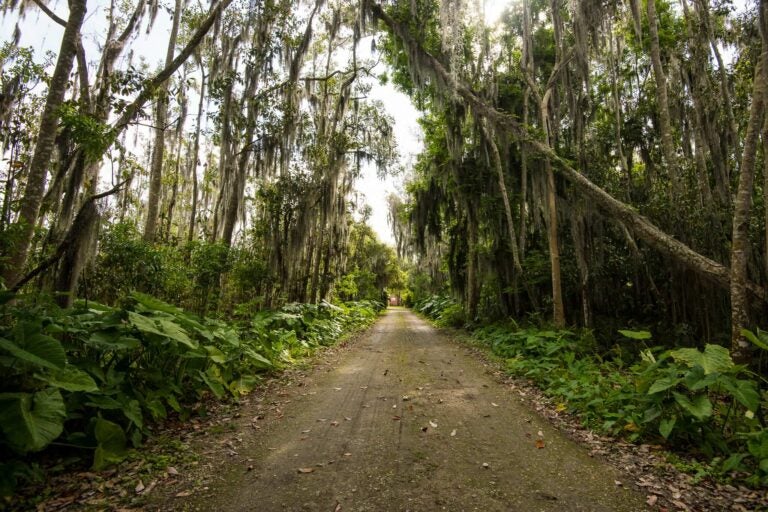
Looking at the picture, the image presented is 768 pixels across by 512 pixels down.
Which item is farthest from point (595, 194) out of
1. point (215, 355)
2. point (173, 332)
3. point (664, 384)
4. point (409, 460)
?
point (173, 332)

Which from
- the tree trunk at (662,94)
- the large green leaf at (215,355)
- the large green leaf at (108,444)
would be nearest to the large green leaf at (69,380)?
the large green leaf at (108,444)

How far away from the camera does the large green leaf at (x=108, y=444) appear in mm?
2908

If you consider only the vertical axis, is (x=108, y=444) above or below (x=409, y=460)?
above

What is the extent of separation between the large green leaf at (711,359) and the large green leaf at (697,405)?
0.86ft

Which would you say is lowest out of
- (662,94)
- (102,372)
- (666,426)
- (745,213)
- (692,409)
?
(666,426)

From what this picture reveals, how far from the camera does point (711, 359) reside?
3.55m

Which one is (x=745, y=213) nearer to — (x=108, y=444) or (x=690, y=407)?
(x=690, y=407)

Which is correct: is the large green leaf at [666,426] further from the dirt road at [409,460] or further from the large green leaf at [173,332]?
the large green leaf at [173,332]

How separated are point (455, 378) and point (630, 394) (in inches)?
108

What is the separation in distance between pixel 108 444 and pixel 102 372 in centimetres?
62

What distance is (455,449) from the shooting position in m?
3.47

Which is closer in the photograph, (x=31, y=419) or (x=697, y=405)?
(x=31, y=419)

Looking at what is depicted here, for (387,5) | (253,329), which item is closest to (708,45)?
(387,5)

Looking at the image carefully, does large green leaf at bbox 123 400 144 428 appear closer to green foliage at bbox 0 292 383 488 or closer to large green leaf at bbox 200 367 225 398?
green foliage at bbox 0 292 383 488
